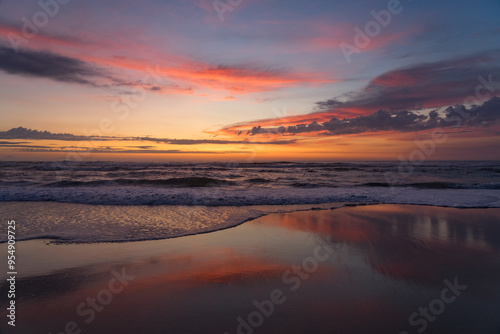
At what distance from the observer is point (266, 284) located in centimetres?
448

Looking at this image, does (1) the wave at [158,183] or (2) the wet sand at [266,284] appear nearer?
(2) the wet sand at [266,284]

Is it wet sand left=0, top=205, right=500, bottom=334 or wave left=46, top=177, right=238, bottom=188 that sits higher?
wet sand left=0, top=205, right=500, bottom=334

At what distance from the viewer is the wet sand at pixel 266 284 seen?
3426 mm

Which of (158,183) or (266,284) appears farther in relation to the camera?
(158,183)

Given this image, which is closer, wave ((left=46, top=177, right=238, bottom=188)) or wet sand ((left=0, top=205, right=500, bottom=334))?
wet sand ((left=0, top=205, right=500, bottom=334))

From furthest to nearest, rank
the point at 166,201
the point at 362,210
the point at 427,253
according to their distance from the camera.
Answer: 1. the point at 166,201
2. the point at 362,210
3. the point at 427,253

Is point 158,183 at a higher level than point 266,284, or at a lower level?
lower

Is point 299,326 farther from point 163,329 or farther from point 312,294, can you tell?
point 163,329

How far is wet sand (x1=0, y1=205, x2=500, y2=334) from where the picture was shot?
11.2ft

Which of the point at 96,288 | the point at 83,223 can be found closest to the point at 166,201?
the point at 83,223

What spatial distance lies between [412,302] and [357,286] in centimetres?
77

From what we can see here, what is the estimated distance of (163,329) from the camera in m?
3.27

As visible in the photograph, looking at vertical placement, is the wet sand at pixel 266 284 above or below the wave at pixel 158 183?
above

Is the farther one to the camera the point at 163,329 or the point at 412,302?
A: the point at 412,302
